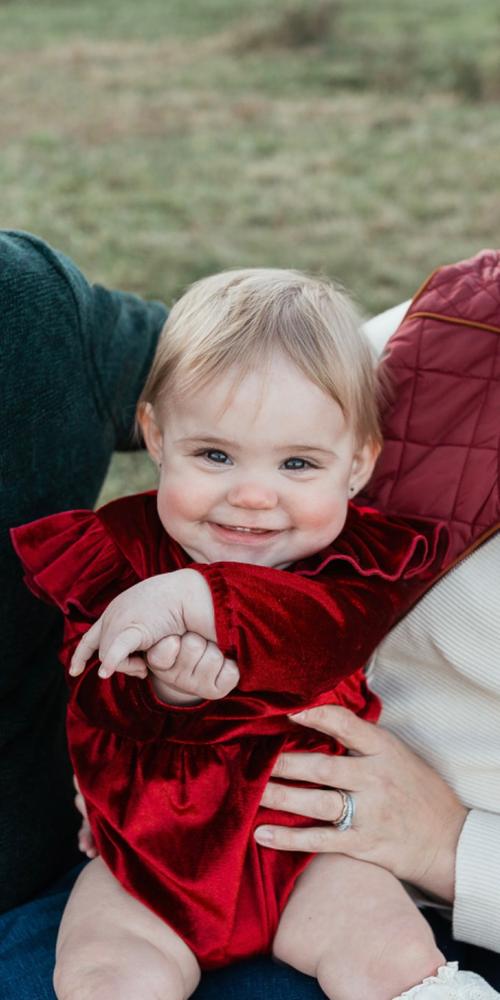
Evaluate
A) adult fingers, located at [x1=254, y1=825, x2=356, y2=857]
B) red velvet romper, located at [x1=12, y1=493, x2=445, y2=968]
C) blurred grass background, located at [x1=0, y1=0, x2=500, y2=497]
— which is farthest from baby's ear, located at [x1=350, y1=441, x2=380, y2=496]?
blurred grass background, located at [x1=0, y1=0, x2=500, y2=497]

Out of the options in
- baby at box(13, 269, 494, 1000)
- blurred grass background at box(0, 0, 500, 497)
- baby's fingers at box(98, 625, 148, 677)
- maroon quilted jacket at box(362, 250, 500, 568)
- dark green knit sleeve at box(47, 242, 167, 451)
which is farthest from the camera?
blurred grass background at box(0, 0, 500, 497)

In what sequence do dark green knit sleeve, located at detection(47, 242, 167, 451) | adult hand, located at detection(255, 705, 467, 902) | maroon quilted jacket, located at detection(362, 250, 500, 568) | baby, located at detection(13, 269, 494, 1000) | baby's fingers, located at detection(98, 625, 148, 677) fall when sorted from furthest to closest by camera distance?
dark green knit sleeve, located at detection(47, 242, 167, 451)
maroon quilted jacket, located at detection(362, 250, 500, 568)
adult hand, located at detection(255, 705, 467, 902)
baby, located at detection(13, 269, 494, 1000)
baby's fingers, located at detection(98, 625, 148, 677)

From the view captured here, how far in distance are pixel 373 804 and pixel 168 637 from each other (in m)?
0.42

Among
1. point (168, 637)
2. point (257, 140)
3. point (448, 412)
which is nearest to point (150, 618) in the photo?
point (168, 637)

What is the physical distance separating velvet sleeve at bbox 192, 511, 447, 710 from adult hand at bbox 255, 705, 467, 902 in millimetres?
83

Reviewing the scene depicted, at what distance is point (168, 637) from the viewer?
1403 mm

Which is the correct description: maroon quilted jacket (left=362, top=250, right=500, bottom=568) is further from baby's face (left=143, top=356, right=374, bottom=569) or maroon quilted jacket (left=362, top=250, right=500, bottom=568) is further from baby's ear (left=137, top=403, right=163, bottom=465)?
baby's ear (left=137, top=403, right=163, bottom=465)

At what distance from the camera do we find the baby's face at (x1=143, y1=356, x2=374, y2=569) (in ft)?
5.07

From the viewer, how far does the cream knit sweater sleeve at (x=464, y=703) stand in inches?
63.2

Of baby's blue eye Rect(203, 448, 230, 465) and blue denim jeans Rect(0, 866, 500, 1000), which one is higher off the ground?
baby's blue eye Rect(203, 448, 230, 465)

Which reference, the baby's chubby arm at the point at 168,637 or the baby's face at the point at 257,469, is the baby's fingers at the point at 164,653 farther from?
the baby's face at the point at 257,469

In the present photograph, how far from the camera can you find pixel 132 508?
170 centimetres

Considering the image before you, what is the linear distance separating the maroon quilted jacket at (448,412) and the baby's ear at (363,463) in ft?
0.14

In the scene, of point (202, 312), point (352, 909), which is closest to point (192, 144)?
point (202, 312)
